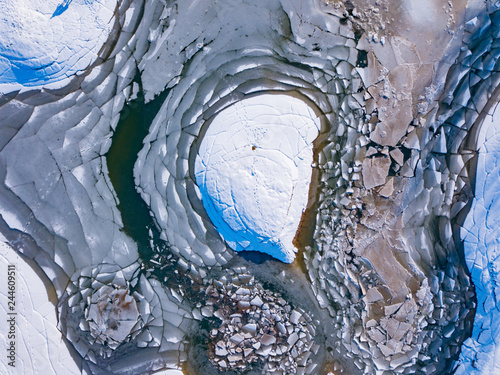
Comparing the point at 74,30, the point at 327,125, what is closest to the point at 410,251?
the point at 327,125

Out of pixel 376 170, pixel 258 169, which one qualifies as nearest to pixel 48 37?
pixel 258 169

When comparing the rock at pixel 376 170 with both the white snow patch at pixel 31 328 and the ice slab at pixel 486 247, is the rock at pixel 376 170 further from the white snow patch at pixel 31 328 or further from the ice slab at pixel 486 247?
the white snow patch at pixel 31 328

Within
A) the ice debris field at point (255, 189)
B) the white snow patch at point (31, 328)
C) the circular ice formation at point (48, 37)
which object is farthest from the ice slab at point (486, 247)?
the white snow patch at point (31, 328)

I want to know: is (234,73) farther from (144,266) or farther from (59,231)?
(59,231)

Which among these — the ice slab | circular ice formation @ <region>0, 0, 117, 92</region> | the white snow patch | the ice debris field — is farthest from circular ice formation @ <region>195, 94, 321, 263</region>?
the white snow patch

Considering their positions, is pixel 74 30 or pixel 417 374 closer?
pixel 74 30

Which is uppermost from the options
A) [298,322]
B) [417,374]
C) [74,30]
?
[74,30]

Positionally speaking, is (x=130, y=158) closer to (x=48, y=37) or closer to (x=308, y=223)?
(x=48, y=37)
